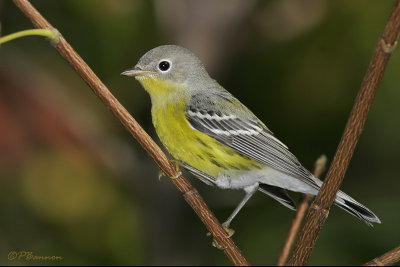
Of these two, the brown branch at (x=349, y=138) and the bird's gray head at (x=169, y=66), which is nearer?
the brown branch at (x=349, y=138)

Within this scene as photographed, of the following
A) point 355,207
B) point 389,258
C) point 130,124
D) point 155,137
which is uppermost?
point 130,124

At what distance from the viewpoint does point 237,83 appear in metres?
5.07

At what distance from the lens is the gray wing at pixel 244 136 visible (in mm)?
3568

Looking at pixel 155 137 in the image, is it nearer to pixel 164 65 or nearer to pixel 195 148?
pixel 164 65

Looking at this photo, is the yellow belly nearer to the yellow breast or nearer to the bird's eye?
the yellow breast

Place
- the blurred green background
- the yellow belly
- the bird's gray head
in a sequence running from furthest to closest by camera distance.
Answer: the blurred green background < the bird's gray head < the yellow belly

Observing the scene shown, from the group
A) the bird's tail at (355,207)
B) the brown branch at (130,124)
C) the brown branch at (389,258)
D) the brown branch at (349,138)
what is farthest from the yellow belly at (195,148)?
the brown branch at (389,258)

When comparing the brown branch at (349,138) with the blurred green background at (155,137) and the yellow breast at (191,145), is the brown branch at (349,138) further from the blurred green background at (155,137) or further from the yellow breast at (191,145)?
the blurred green background at (155,137)

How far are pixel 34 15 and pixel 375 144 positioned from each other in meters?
3.60

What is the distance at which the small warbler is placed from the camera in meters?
3.45

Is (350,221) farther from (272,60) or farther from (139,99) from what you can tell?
(139,99)

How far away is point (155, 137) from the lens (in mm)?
4836

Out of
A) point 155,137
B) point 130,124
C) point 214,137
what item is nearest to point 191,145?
point 214,137

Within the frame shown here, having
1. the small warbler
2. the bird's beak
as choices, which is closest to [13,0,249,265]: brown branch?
the small warbler
